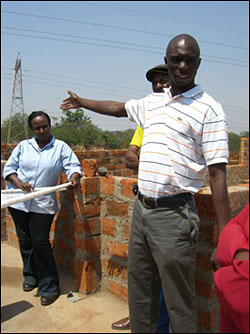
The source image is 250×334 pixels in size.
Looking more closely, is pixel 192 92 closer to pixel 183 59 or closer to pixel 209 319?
pixel 183 59

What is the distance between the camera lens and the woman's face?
3.24 meters

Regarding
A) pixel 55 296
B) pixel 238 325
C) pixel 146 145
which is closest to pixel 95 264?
pixel 55 296

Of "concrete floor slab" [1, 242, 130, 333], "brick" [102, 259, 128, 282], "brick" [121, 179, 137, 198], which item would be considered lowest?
"concrete floor slab" [1, 242, 130, 333]

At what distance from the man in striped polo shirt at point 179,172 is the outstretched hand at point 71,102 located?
1.97 feet

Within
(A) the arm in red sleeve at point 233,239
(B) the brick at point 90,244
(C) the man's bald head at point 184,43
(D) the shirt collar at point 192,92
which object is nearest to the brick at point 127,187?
Result: (B) the brick at point 90,244

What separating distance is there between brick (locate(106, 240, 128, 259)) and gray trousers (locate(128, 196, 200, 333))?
1.11m

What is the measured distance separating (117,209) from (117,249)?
38 cm

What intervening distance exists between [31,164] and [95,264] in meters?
1.20

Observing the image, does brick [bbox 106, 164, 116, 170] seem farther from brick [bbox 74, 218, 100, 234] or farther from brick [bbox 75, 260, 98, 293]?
brick [bbox 75, 260, 98, 293]

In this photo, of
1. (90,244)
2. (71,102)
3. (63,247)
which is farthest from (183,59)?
(63,247)

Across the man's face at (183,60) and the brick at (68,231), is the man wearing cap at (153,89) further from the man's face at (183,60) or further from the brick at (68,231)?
the brick at (68,231)

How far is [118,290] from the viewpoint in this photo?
3.17m

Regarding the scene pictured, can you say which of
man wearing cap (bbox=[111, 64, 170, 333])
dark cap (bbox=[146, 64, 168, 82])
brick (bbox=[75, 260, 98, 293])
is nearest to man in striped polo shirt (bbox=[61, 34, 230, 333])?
man wearing cap (bbox=[111, 64, 170, 333])

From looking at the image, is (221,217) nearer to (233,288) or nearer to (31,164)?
(233,288)
